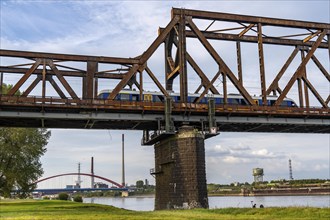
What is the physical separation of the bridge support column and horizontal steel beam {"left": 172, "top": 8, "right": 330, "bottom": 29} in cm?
1837

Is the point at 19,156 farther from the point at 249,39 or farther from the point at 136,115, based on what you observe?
the point at 249,39

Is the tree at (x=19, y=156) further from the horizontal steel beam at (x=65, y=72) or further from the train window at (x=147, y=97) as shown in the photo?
the train window at (x=147, y=97)

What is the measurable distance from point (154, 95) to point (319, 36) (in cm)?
3180

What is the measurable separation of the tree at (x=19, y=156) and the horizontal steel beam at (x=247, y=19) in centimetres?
3077

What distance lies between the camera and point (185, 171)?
163ft

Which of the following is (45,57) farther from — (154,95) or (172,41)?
(172,41)

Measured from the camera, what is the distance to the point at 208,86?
5816 cm

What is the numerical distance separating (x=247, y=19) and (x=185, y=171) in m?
28.0

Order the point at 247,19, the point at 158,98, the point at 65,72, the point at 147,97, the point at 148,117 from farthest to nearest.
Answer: the point at 247,19
the point at 65,72
the point at 158,98
the point at 147,97
the point at 148,117

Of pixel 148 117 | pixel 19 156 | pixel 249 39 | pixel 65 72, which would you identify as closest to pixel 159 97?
pixel 148 117

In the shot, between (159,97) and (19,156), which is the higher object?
(159,97)

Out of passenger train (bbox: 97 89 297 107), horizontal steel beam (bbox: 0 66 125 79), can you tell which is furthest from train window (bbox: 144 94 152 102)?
horizontal steel beam (bbox: 0 66 125 79)

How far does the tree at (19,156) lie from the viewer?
6481 cm

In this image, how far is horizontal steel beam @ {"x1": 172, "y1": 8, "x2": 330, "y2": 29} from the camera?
2375 inches
